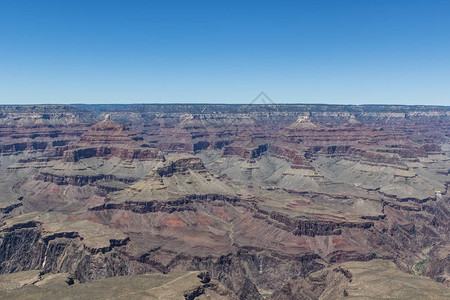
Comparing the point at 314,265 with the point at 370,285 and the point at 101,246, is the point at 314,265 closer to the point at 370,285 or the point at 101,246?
the point at 370,285

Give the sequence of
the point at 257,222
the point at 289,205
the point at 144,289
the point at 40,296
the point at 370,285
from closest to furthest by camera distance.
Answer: the point at 40,296
the point at 144,289
the point at 370,285
the point at 257,222
the point at 289,205

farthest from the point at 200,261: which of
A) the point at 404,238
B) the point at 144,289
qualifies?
the point at 404,238

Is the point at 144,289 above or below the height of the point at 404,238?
above

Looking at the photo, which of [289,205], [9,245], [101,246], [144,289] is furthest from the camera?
[289,205]

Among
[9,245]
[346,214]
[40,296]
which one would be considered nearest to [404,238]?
[346,214]

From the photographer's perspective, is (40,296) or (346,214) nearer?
(40,296)

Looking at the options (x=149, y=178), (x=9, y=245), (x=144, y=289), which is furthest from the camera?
(x=149, y=178)

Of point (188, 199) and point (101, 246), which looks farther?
point (188, 199)

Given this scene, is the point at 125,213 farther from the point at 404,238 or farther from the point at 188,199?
the point at 404,238

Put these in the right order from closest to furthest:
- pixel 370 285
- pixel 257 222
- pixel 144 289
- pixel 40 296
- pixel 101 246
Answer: pixel 40 296, pixel 144 289, pixel 370 285, pixel 101 246, pixel 257 222
